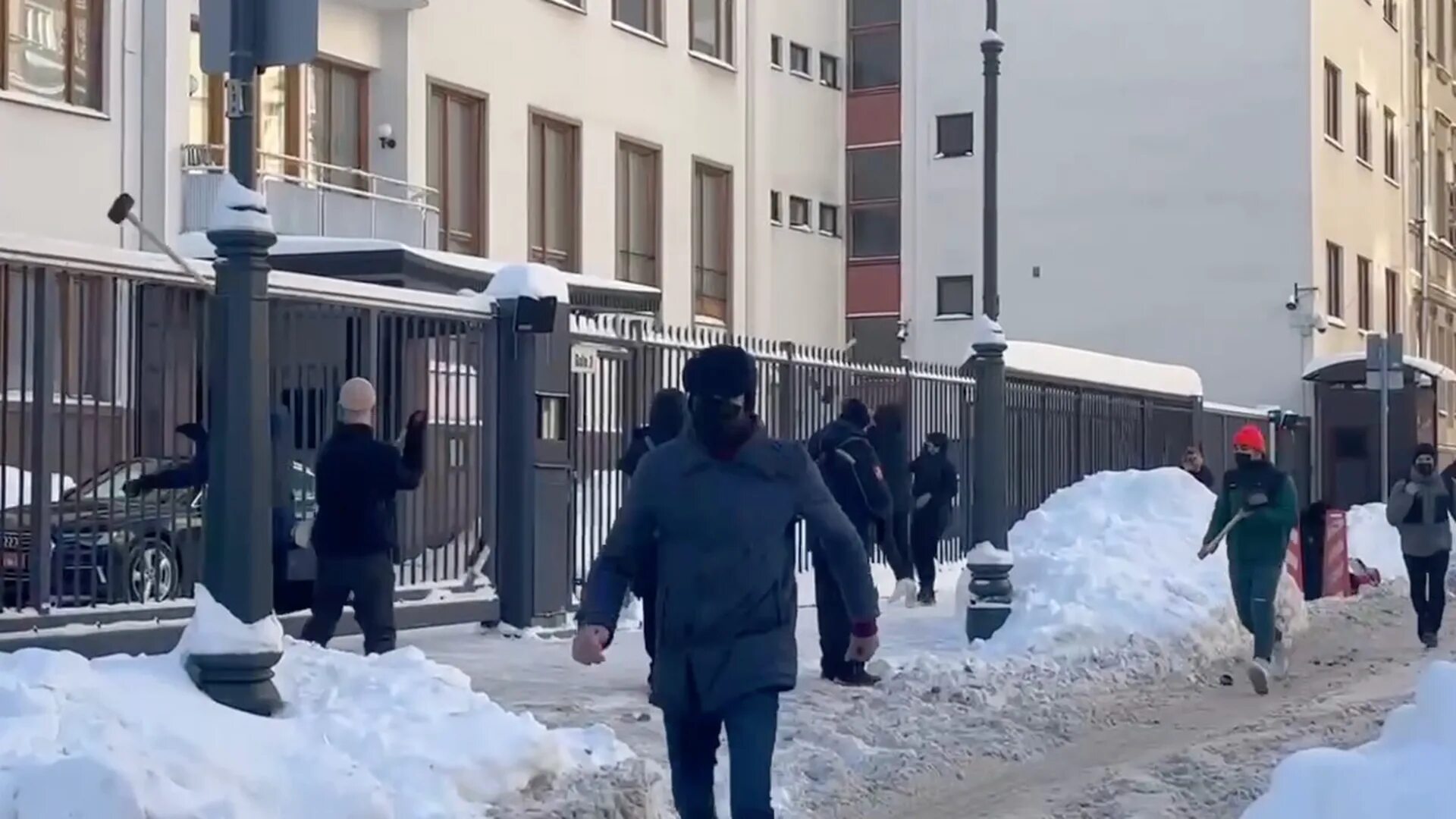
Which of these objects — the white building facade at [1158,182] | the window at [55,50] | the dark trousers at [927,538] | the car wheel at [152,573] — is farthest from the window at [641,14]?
the car wheel at [152,573]

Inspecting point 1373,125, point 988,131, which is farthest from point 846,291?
point 988,131

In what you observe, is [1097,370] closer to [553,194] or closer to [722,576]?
[553,194]

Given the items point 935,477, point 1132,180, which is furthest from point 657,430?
point 1132,180

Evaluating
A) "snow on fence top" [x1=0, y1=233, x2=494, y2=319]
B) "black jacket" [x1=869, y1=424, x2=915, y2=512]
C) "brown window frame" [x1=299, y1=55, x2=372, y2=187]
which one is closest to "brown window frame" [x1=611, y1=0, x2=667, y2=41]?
"brown window frame" [x1=299, y1=55, x2=372, y2=187]

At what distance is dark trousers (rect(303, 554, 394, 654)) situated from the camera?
10.5 m

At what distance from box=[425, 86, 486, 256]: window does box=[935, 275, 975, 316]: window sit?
51.2 ft

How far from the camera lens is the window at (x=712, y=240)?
35094 millimetres

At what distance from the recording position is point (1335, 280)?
41812 millimetres

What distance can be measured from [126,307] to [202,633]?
150 inches

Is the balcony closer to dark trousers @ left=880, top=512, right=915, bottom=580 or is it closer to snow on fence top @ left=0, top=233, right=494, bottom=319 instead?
dark trousers @ left=880, top=512, right=915, bottom=580

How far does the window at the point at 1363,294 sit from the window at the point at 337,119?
915 inches

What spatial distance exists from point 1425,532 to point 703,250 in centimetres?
1959

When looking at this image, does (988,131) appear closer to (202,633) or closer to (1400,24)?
(202,633)

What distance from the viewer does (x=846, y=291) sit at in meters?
43.8
